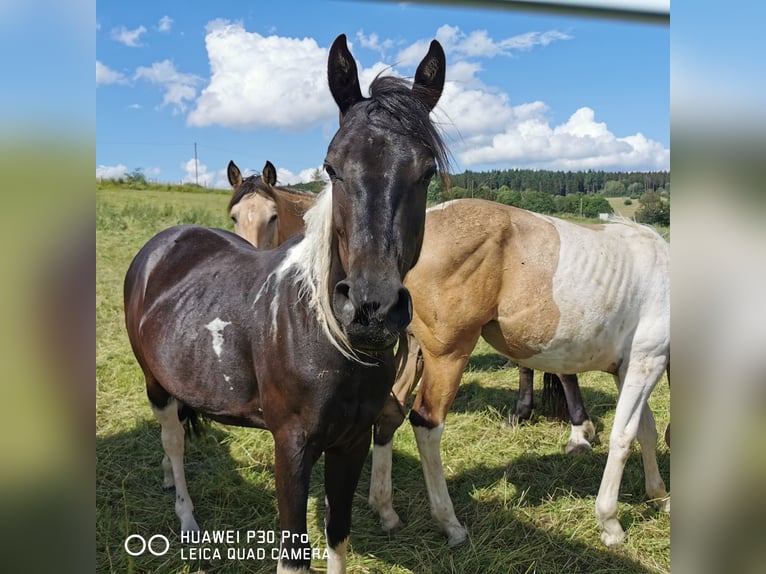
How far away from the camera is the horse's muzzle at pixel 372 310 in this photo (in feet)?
4.22

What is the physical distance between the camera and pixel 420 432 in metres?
2.99

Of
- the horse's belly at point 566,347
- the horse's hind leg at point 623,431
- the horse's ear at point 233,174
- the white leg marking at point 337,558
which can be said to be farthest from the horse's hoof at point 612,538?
the horse's ear at point 233,174

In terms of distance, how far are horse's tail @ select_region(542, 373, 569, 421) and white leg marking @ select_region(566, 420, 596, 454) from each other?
321mm

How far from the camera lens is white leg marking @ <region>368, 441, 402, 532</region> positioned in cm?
298

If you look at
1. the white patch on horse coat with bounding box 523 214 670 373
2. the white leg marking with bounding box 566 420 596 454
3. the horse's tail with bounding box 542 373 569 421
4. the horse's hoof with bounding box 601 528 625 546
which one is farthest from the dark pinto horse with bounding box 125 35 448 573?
the horse's tail with bounding box 542 373 569 421

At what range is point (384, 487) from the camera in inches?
117

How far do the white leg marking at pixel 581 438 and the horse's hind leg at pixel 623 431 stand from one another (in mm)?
1040

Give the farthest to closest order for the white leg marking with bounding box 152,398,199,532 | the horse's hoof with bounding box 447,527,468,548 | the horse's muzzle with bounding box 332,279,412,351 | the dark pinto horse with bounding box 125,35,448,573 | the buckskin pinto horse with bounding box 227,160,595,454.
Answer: the buckskin pinto horse with bounding box 227,160,595,454 → the white leg marking with bounding box 152,398,199,532 → the horse's hoof with bounding box 447,527,468,548 → the dark pinto horse with bounding box 125,35,448,573 → the horse's muzzle with bounding box 332,279,412,351

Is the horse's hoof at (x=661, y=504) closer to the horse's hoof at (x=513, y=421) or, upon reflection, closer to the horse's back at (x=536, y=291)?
the horse's back at (x=536, y=291)

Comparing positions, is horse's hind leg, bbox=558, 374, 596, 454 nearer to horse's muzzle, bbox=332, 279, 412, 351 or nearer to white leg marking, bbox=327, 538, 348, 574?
white leg marking, bbox=327, 538, 348, 574

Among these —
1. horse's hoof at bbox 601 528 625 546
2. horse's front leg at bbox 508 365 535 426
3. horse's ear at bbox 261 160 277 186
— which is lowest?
horse's hoof at bbox 601 528 625 546
